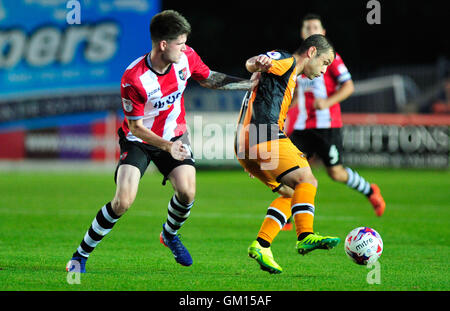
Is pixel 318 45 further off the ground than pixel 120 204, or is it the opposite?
pixel 318 45

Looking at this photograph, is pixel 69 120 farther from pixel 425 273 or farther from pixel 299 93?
pixel 425 273

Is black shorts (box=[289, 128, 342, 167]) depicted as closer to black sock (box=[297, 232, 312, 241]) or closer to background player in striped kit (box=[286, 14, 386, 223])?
background player in striped kit (box=[286, 14, 386, 223])

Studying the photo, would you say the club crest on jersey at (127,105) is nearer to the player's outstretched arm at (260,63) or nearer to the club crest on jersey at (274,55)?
the player's outstretched arm at (260,63)

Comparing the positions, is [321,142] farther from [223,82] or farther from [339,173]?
[223,82]

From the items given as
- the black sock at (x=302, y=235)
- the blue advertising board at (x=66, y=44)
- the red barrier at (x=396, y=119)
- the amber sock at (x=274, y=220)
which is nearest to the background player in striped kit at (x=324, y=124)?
the amber sock at (x=274, y=220)

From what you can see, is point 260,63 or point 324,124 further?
point 324,124

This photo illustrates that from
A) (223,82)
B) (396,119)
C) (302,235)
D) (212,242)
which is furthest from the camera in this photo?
(396,119)

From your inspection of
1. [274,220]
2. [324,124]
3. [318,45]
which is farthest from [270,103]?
[324,124]

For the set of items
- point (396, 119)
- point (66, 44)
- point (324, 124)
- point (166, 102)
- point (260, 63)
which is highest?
point (66, 44)

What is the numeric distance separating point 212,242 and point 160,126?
1905 mm

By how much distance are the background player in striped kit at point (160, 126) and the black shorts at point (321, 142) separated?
3.13 meters

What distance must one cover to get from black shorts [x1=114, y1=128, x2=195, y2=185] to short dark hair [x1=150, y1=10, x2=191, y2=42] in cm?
89

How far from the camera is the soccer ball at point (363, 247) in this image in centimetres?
606

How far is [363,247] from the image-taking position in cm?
606
